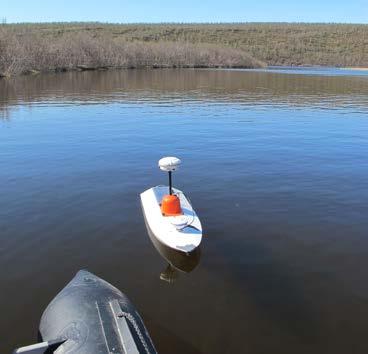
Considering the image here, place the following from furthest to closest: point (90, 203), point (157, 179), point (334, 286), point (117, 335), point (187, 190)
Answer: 1. point (157, 179)
2. point (187, 190)
3. point (90, 203)
4. point (334, 286)
5. point (117, 335)

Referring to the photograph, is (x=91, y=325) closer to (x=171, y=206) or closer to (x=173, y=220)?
(x=173, y=220)

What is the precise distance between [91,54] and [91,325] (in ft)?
396

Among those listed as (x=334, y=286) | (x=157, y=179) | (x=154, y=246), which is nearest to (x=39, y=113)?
(x=157, y=179)

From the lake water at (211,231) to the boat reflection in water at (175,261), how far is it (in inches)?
6.5

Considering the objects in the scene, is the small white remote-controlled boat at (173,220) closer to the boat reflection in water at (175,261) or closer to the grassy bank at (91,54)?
the boat reflection in water at (175,261)

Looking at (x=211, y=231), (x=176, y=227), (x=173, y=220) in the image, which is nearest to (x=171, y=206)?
(x=173, y=220)

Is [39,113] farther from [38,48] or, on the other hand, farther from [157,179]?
[38,48]

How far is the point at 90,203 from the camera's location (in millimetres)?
16203

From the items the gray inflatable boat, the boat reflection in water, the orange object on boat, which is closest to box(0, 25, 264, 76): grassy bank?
the orange object on boat

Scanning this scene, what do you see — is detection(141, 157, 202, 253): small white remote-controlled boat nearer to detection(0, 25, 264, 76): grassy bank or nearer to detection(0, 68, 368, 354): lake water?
detection(0, 68, 368, 354): lake water

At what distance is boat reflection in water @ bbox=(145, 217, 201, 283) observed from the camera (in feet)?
36.8

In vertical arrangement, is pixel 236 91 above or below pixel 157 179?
above

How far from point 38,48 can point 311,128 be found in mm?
87015

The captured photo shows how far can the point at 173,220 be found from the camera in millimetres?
12672
